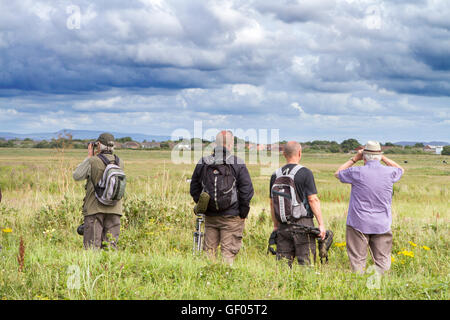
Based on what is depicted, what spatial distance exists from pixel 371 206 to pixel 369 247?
2.22 feet

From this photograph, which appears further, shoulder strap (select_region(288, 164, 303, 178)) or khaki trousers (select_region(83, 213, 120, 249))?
khaki trousers (select_region(83, 213, 120, 249))

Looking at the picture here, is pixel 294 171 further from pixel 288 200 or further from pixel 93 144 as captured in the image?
pixel 93 144

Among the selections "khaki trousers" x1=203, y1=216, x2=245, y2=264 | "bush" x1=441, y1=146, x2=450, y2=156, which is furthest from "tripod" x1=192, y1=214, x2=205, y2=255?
"bush" x1=441, y1=146, x2=450, y2=156

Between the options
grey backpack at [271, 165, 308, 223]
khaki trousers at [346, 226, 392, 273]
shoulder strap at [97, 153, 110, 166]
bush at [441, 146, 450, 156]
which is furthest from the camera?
bush at [441, 146, 450, 156]

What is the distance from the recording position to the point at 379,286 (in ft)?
17.8

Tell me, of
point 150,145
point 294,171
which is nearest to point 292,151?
point 294,171

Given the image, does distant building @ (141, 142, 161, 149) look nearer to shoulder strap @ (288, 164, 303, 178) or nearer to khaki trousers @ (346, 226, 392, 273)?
khaki trousers @ (346, 226, 392, 273)

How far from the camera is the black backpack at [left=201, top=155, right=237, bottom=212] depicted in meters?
6.68

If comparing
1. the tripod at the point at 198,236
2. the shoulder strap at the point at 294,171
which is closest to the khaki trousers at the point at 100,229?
the tripod at the point at 198,236

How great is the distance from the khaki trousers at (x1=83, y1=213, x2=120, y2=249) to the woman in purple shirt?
3.67 meters

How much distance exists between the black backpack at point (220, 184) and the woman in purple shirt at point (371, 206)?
162 cm

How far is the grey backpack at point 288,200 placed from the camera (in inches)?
249

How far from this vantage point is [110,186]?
23.1 ft
